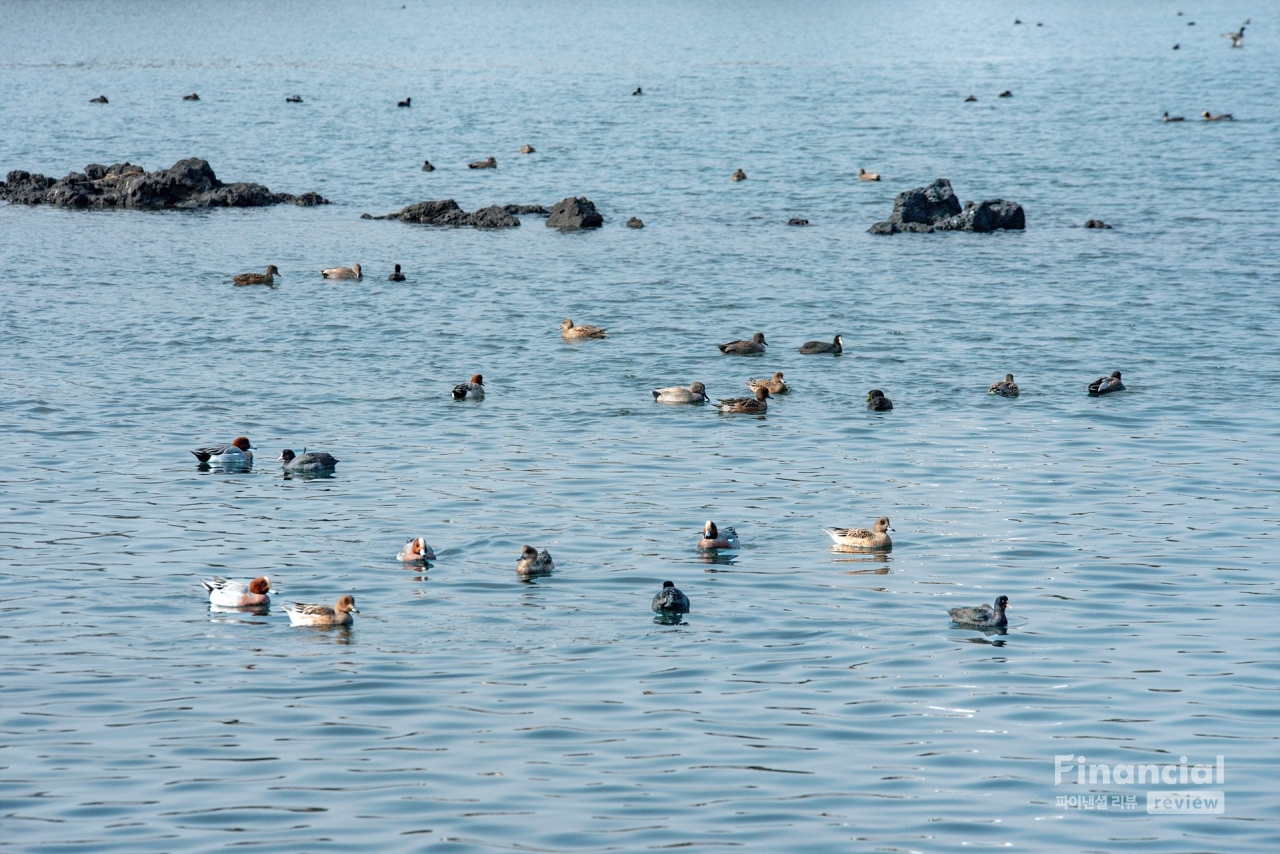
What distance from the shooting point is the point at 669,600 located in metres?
17.7

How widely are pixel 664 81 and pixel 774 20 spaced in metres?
76.0

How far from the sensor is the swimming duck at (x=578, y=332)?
111 ft

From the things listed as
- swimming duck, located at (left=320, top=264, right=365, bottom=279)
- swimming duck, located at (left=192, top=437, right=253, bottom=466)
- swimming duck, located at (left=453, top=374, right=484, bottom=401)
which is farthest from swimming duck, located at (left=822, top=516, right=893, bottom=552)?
swimming duck, located at (left=320, top=264, right=365, bottom=279)

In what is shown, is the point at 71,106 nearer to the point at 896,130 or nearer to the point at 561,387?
the point at 896,130

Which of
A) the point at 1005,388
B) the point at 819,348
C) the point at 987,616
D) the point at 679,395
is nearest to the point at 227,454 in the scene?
the point at 679,395

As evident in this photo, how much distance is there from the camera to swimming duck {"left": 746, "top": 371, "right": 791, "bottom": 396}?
97.1 ft

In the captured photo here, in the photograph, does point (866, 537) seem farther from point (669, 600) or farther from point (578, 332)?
point (578, 332)

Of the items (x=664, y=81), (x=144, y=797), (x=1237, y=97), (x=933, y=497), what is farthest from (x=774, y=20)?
(x=144, y=797)

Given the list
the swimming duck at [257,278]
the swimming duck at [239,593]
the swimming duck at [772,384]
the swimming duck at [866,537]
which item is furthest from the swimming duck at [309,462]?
the swimming duck at [257,278]

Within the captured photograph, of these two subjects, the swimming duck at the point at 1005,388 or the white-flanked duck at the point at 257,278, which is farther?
the white-flanked duck at the point at 257,278

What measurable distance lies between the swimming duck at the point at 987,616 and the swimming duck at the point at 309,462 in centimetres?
1114

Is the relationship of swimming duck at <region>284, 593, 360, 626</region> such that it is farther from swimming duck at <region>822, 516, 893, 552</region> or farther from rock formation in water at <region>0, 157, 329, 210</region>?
rock formation in water at <region>0, 157, 329, 210</region>

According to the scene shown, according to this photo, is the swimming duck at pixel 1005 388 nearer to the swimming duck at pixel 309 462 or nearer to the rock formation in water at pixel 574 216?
the swimming duck at pixel 309 462

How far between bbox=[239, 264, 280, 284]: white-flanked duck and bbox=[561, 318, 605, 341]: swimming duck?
962cm
